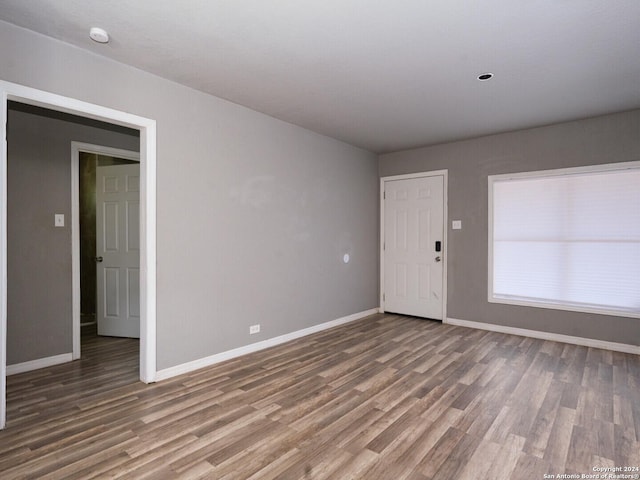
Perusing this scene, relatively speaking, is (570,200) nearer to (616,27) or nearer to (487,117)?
(487,117)

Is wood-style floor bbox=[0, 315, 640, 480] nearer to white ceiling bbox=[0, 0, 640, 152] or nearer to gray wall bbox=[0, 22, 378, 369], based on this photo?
gray wall bbox=[0, 22, 378, 369]

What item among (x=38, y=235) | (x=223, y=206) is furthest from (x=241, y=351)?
(x=38, y=235)

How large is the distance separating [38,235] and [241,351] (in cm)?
229

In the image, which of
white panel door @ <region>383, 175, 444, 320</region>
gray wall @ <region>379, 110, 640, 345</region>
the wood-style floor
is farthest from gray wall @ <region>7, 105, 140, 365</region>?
gray wall @ <region>379, 110, 640, 345</region>

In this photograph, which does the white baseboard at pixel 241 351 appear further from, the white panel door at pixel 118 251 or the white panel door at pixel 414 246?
the white panel door at pixel 118 251

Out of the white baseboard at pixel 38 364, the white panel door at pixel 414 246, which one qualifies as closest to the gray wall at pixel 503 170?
the white panel door at pixel 414 246

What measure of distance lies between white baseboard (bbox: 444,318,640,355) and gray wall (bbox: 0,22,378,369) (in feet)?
5.80

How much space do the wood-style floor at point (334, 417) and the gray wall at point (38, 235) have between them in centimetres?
38

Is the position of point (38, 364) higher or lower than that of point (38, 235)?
lower

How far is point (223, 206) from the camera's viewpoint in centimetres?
346

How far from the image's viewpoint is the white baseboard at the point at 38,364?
309cm

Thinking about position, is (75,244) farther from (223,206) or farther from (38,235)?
(223,206)

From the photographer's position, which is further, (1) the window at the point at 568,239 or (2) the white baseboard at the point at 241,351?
(1) the window at the point at 568,239

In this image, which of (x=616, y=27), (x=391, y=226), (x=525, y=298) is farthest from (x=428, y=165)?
(x=616, y=27)
